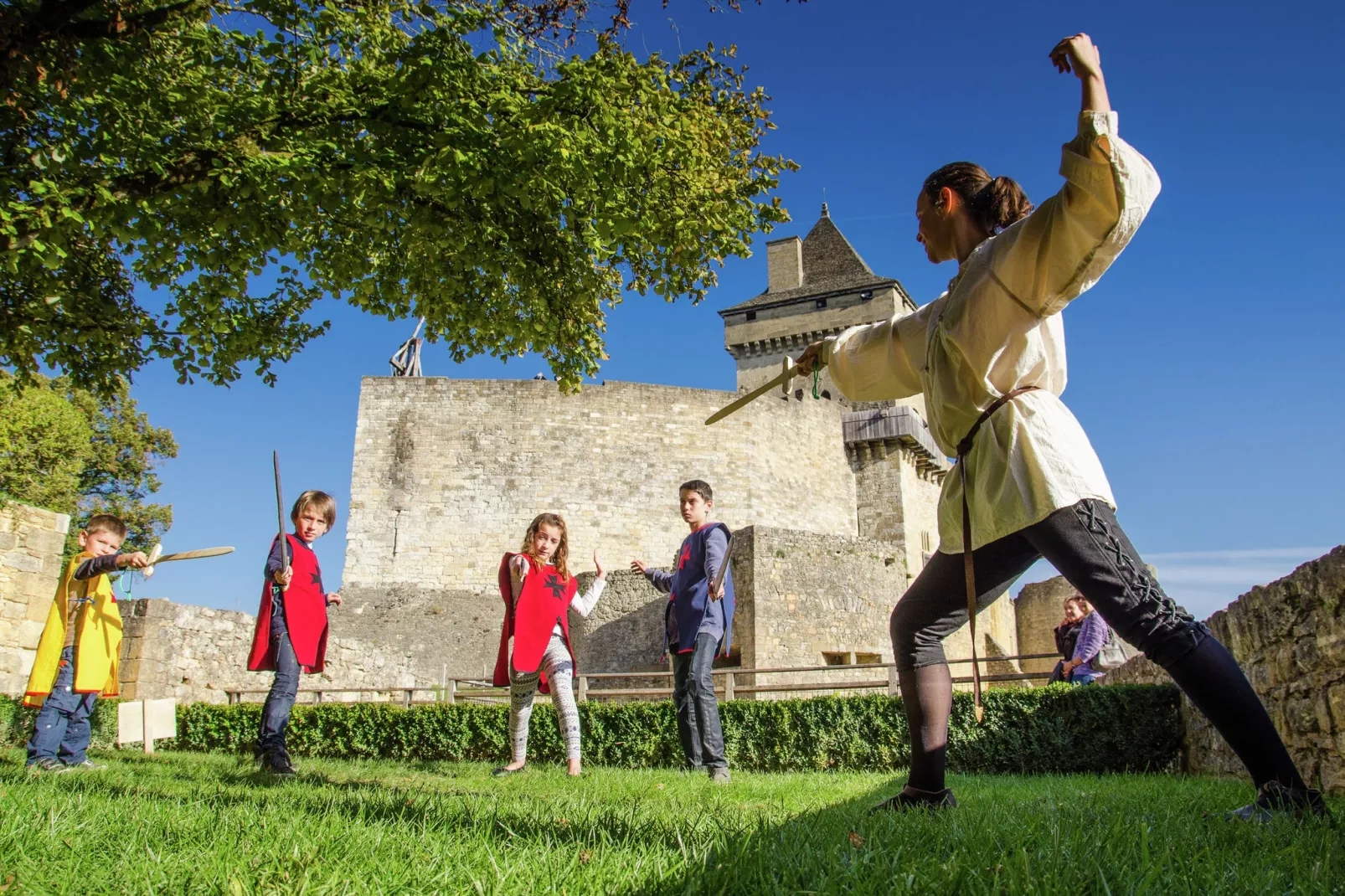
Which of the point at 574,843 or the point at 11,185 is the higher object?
the point at 11,185

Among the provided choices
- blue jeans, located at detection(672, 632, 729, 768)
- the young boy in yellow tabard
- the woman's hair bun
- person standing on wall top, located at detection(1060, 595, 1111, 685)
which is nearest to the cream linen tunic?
the woman's hair bun

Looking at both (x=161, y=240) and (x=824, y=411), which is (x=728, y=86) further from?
(x=824, y=411)

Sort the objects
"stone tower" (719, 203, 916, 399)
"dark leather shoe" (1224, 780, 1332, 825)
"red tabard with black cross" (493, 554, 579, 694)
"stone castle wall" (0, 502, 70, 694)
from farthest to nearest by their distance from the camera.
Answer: "stone tower" (719, 203, 916, 399)
"stone castle wall" (0, 502, 70, 694)
"red tabard with black cross" (493, 554, 579, 694)
"dark leather shoe" (1224, 780, 1332, 825)

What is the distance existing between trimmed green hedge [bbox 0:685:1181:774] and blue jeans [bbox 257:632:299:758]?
2808mm

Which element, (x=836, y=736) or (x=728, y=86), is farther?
(x=728, y=86)

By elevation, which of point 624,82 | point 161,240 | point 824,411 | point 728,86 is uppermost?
point 824,411

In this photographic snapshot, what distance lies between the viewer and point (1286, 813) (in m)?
2.04

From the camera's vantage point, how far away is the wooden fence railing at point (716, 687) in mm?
9852

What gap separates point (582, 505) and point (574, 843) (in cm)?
2370

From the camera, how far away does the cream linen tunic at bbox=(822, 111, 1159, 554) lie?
2.21m

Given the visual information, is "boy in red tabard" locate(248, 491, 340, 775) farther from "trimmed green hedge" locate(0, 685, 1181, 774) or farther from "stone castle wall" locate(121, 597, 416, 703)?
"stone castle wall" locate(121, 597, 416, 703)

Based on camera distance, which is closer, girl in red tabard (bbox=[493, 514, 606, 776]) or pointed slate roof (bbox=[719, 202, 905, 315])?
girl in red tabard (bbox=[493, 514, 606, 776])

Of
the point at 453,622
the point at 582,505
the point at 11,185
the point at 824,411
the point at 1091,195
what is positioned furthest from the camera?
the point at 824,411

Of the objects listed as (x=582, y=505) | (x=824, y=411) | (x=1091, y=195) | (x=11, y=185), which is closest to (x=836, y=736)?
(x=1091, y=195)
